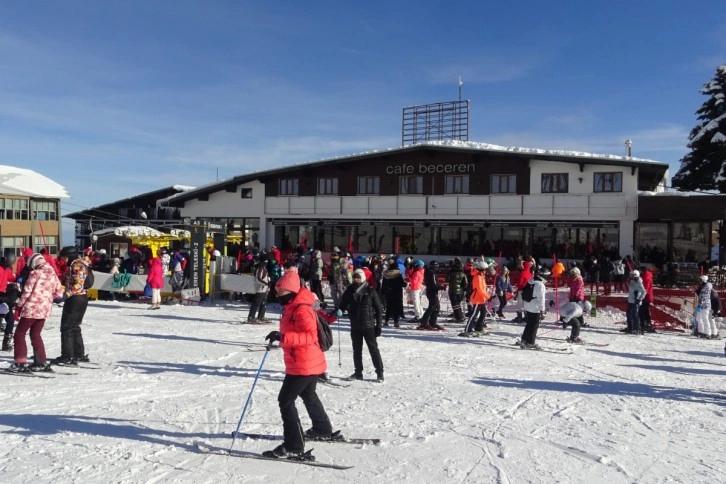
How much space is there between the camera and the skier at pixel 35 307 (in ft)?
23.7

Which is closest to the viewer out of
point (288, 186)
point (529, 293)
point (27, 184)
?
point (529, 293)

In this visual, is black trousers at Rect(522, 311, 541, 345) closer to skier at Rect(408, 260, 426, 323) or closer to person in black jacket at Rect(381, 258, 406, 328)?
person in black jacket at Rect(381, 258, 406, 328)

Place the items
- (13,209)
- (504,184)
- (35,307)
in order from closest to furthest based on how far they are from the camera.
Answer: (35,307) → (504,184) → (13,209)

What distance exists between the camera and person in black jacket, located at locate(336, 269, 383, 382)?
7.63m

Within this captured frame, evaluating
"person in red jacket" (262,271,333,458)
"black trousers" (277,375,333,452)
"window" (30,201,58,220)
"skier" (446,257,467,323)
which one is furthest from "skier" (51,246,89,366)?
"window" (30,201,58,220)

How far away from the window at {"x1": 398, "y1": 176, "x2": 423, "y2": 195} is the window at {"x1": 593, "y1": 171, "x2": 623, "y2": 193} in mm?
7867

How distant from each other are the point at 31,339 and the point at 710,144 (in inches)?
1247

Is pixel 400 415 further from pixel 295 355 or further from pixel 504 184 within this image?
pixel 504 184

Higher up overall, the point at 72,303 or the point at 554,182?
the point at 554,182

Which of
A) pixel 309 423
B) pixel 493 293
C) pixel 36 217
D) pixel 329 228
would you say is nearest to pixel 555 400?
pixel 309 423

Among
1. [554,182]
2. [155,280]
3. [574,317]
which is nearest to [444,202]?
[554,182]

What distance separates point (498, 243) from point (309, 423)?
22126mm

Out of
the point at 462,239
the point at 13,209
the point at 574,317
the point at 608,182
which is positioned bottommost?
the point at 574,317

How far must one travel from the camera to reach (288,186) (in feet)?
99.2
